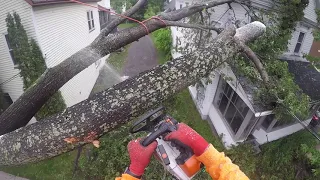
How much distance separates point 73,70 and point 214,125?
689cm

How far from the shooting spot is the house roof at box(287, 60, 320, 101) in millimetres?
6160

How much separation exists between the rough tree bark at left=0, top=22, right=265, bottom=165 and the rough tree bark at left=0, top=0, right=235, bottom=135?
1.06 meters

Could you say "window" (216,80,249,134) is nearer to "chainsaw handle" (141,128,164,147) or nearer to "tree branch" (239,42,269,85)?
"tree branch" (239,42,269,85)

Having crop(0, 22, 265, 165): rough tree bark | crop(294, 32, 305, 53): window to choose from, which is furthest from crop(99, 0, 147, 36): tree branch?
crop(294, 32, 305, 53): window

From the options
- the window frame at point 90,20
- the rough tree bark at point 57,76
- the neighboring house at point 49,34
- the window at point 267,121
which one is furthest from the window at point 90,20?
the window at point 267,121

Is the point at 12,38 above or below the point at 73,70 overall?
below

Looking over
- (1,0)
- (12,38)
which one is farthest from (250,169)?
(1,0)

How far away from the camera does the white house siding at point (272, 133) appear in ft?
24.6

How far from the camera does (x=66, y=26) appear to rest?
8.66 metres

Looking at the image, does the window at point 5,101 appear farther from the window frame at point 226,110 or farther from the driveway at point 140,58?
the window frame at point 226,110

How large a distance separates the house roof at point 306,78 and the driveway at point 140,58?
8.93m

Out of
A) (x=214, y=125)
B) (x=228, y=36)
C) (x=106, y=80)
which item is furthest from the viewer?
(x=106, y=80)

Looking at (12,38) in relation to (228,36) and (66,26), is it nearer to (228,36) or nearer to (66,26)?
(66,26)

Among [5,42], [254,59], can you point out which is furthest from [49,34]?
[254,59]
